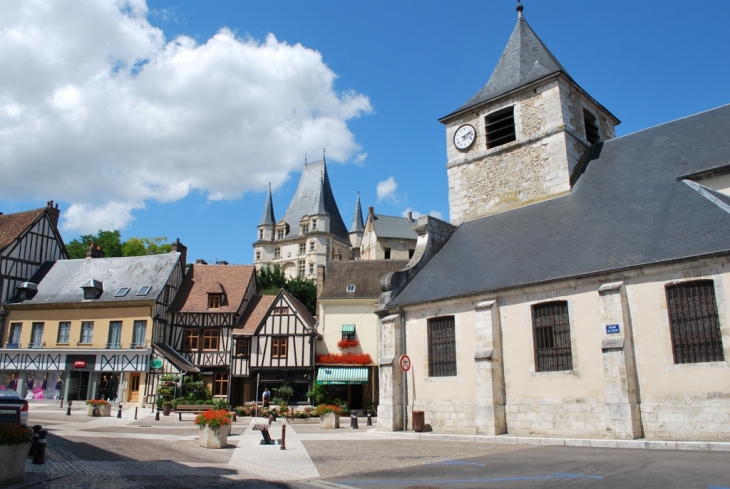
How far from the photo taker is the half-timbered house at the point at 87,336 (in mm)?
25234

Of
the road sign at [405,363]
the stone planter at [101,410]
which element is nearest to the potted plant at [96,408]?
the stone planter at [101,410]

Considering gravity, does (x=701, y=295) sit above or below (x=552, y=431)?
above

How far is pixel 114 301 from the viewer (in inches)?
1030

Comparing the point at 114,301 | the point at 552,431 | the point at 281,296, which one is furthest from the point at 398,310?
the point at 114,301

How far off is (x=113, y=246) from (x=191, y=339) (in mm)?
19274

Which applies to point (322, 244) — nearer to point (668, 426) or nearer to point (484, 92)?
point (484, 92)

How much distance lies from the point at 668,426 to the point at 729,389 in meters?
1.30

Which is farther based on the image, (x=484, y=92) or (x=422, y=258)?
(x=484, y=92)

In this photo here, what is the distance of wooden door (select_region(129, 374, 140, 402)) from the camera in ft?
82.4

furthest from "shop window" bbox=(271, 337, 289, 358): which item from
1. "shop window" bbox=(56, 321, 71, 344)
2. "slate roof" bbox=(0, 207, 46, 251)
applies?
"slate roof" bbox=(0, 207, 46, 251)

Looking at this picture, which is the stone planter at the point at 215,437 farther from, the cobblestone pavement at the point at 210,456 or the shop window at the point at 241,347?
the shop window at the point at 241,347

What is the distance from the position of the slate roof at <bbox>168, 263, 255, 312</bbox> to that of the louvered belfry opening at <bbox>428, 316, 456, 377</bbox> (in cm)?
1454

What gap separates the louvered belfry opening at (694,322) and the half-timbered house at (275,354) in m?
17.7

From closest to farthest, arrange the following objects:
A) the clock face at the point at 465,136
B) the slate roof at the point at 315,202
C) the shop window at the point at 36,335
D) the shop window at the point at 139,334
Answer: the clock face at the point at 465,136 → the shop window at the point at 139,334 → the shop window at the point at 36,335 → the slate roof at the point at 315,202
